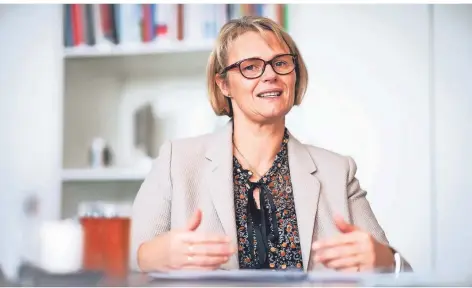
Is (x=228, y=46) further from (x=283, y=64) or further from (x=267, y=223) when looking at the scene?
(x=267, y=223)

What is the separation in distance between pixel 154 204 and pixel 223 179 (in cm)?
16

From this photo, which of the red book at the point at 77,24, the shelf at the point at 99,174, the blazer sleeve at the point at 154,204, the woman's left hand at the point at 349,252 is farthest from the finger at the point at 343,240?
the red book at the point at 77,24

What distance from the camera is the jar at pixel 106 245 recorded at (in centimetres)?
101

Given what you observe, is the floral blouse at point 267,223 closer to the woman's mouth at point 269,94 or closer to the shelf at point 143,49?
the woman's mouth at point 269,94

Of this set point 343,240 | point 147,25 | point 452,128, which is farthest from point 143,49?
point 343,240

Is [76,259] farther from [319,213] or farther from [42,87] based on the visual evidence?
[42,87]

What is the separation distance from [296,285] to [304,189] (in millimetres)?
315

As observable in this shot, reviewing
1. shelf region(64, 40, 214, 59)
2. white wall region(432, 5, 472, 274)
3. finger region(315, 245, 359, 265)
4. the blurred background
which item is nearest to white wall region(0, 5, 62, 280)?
the blurred background

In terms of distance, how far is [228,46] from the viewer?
4.55 ft

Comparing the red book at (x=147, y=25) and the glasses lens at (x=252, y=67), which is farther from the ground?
the red book at (x=147, y=25)

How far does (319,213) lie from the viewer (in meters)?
1.33

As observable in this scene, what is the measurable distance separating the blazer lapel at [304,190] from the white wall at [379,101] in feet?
1.40

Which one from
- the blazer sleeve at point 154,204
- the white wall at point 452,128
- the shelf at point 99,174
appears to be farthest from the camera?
the shelf at point 99,174

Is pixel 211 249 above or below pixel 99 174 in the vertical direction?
below
